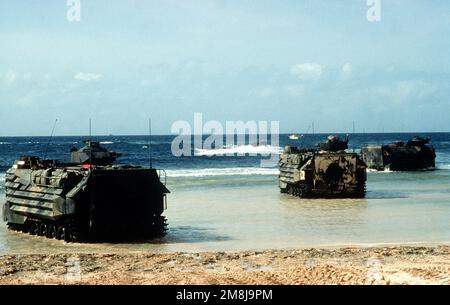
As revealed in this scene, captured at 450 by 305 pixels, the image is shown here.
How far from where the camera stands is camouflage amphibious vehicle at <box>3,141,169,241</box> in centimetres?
1955

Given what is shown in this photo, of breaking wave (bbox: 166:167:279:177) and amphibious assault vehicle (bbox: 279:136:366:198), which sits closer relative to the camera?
amphibious assault vehicle (bbox: 279:136:366:198)

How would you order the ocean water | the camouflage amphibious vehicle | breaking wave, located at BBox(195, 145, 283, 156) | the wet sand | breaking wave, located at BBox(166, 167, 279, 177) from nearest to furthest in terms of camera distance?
the wet sand → the ocean water → the camouflage amphibious vehicle → breaking wave, located at BBox(166, 167, 279, 177) → breaking wave, located at BBox(195, 145, 283, 156)

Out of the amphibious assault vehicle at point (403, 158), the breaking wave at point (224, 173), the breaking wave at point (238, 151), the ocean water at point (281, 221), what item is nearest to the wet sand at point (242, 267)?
the ocean water at point (281, 221)

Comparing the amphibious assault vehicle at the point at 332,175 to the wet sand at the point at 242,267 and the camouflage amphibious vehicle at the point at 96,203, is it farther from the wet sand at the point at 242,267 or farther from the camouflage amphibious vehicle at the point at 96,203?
the wet sand at the point at 242,267

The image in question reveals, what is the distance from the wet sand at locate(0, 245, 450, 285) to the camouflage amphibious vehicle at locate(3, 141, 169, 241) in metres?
2.34

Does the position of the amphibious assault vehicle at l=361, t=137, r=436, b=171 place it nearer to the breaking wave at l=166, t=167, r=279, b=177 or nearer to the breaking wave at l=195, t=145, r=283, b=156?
the breaking wave at l=166, t=167, r=279, b=177

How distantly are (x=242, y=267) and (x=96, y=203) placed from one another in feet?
19.4

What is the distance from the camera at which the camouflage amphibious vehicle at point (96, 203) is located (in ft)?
64.1

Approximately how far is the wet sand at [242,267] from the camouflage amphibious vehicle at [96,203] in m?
2.34

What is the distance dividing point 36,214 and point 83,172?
2.12 meters

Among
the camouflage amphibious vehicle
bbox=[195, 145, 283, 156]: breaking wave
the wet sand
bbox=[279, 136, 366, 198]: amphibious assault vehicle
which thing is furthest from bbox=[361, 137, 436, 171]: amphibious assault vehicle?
the wet sand

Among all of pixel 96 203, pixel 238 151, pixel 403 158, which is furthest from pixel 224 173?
pixel 238 151

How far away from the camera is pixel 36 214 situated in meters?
20.7

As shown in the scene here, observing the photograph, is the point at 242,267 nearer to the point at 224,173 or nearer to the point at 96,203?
the point at 96,203
